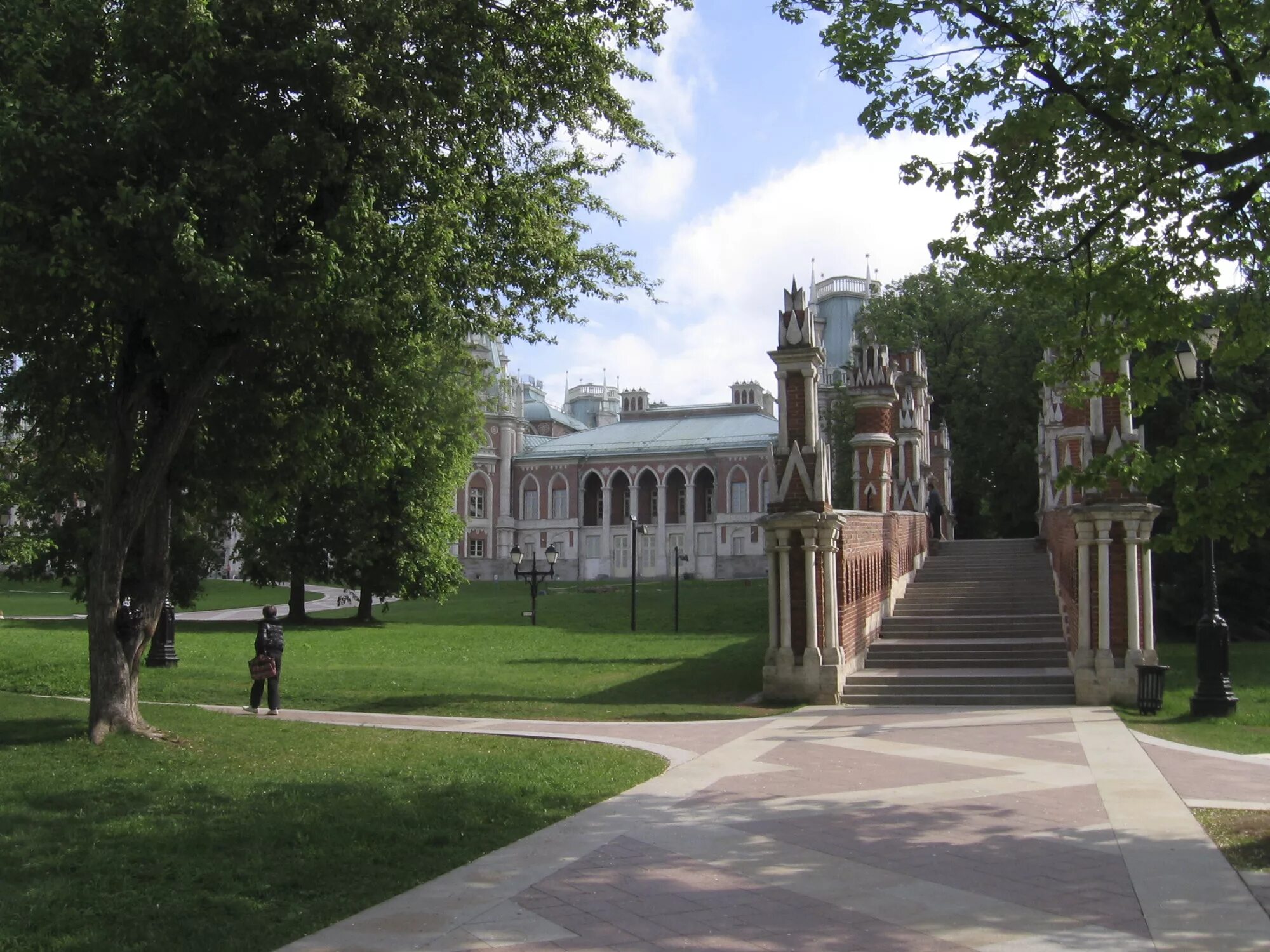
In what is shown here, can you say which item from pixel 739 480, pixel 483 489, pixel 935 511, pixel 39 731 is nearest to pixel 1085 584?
pixel 39 731

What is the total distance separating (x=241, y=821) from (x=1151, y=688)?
12.3 m

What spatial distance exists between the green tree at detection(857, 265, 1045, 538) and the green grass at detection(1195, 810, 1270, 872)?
30170 mm

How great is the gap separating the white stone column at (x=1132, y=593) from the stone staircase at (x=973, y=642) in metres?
1.10

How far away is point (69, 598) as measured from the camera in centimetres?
5428

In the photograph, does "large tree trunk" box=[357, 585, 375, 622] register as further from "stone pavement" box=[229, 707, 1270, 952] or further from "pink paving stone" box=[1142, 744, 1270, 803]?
"pink paving stone" box=[1142, 744, 1270, 803]

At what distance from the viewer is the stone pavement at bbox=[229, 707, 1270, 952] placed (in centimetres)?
570

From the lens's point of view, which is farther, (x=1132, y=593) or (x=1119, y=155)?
(x=1132, y=593)

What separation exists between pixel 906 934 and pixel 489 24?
372 inches

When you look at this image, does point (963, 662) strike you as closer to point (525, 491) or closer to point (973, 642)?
point (973, 642)

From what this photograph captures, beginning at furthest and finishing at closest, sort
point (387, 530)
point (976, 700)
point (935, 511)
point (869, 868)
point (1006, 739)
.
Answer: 1. point (935, 511)
2. point (387, 530)
3. point (976, 700)
4. point (1006, 739)
5. point (869, 868)

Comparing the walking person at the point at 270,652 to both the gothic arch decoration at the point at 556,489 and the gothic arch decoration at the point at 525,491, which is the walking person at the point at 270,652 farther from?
the gothic arch decoration at the point at 525,491

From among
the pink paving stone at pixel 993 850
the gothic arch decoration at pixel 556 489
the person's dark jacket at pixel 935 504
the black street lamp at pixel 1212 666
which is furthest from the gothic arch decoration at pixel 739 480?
the pink paving stone at pixel 993 850

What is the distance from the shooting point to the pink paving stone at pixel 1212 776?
946 cm

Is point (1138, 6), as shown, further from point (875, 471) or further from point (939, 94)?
point (875, 471)
